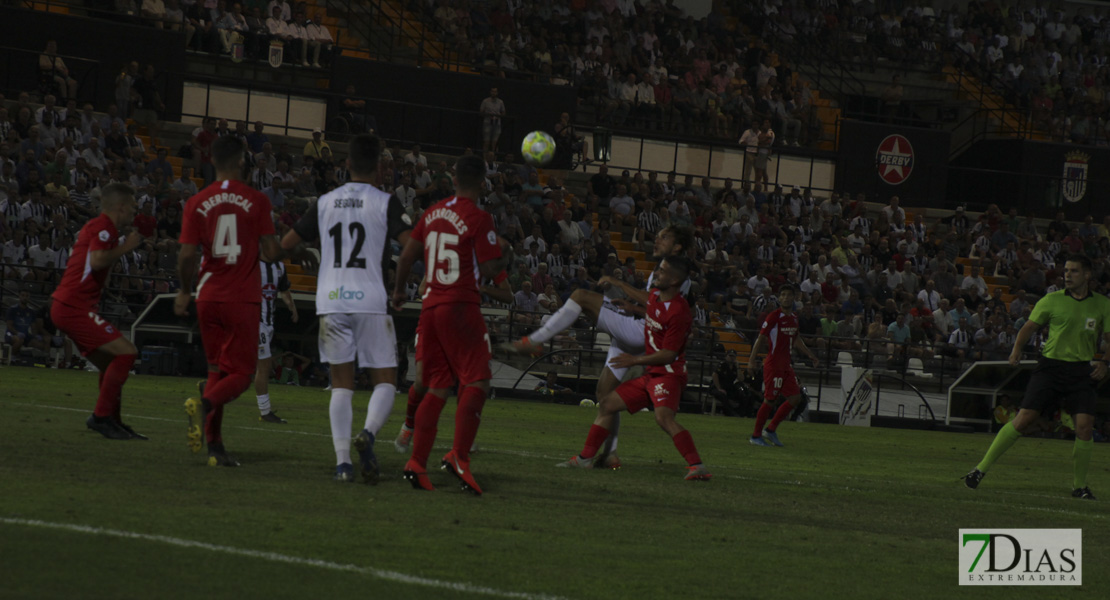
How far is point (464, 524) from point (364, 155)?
2542 millimetres

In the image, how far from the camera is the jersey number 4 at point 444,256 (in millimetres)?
8570

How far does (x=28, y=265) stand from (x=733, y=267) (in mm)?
14895

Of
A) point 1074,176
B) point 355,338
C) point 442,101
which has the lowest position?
point 355,338

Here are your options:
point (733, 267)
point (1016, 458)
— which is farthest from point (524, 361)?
point (1016, 458)

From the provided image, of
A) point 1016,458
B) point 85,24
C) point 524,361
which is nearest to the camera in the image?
point 1016,458

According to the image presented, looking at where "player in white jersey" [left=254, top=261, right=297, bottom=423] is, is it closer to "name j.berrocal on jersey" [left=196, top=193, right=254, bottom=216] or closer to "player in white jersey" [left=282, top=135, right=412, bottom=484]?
"name j.berrocal on jersey" [left=196, top=193, right=254, bottom=216]

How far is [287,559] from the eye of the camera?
6.08 metres

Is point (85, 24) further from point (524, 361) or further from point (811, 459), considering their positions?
point (811, 459)

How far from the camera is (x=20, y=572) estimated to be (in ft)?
17.9

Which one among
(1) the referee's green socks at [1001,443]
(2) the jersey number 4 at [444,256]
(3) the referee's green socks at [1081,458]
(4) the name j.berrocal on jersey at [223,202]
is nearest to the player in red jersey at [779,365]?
(1) the referee's green socks at [1001,443]

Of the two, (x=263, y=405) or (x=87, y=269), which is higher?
(x=87, y=269)

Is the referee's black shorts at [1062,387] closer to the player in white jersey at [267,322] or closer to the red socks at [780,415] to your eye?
the red socks at [780,415]

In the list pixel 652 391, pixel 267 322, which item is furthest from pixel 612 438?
pixel 267 322

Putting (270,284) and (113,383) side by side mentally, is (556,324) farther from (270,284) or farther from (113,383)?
(270,284)
